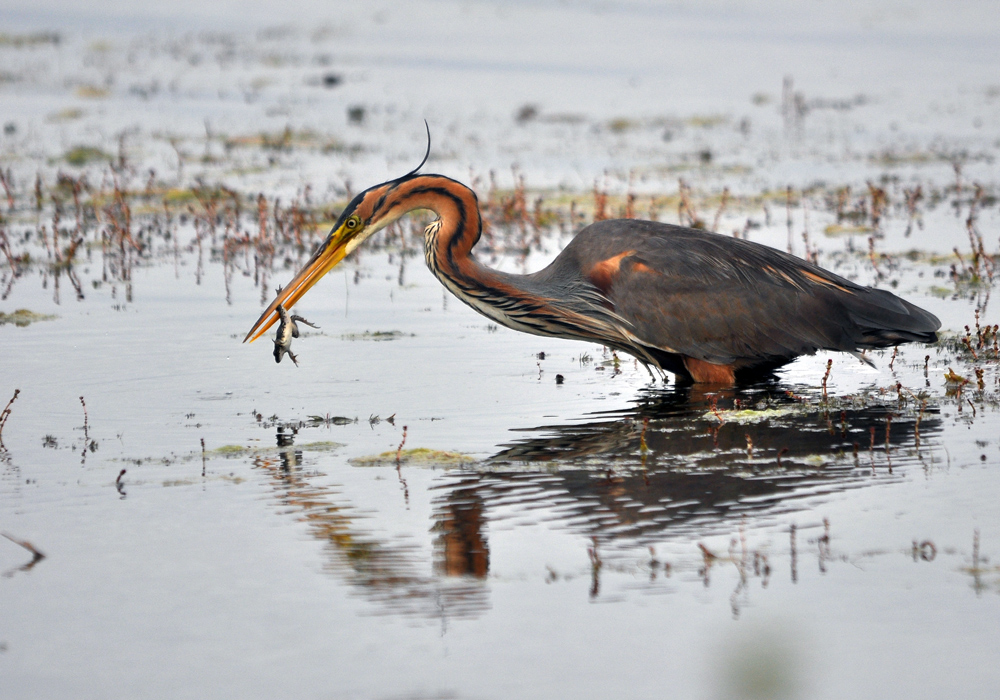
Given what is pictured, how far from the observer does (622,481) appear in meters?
5.85

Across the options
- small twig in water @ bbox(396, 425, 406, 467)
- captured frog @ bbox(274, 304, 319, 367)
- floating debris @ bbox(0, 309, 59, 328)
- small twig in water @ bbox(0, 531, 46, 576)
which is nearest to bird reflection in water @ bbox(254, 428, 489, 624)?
small twig in water @ bbox(396, 425, 406, 467)

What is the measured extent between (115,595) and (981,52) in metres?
26.7

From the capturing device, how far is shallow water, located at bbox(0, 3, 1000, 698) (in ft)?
13.6

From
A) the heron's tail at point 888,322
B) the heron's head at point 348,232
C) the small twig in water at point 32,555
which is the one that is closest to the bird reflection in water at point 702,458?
the heron's tail at point 888,322

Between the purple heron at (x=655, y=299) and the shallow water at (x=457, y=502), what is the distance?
0.27 meters

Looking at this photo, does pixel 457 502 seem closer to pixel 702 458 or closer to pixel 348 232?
pixel 702 458

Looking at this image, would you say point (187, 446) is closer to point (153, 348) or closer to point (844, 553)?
point (153, 348)

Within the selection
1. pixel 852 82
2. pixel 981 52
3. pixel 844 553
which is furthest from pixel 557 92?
pixel 844 553

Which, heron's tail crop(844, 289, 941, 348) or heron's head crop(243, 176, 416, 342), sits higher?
heron's head crop(243, 176, 416, 342)

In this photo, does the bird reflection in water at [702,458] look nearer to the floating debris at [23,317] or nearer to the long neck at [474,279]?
the long neck at [474,279]

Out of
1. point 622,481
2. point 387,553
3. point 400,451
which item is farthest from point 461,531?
point 400,451

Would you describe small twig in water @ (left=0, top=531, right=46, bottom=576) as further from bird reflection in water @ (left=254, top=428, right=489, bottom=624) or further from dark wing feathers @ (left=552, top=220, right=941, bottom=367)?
dark wing feathers @ (left=552, top=220, right=941, bottom=367)

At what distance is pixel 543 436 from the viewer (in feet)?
22.1

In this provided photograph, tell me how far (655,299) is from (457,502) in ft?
8.95
